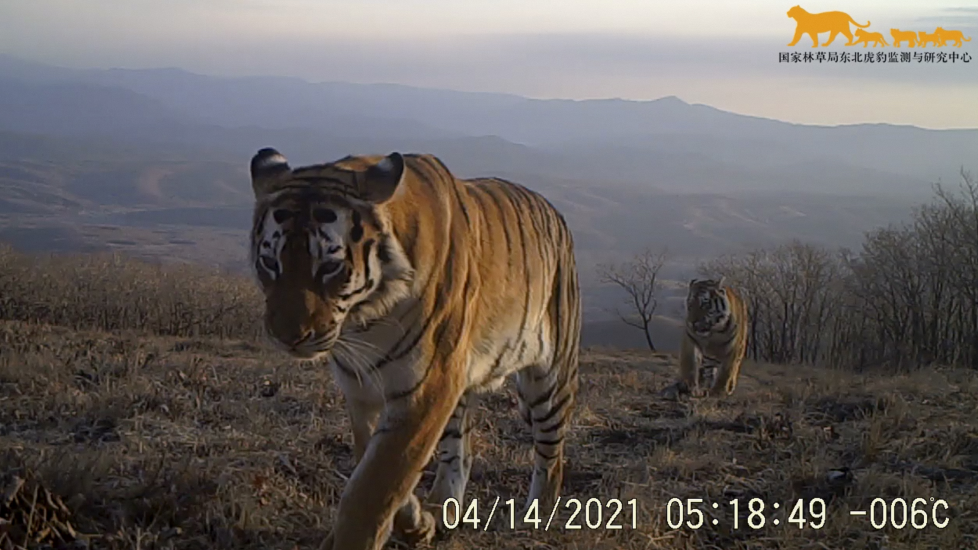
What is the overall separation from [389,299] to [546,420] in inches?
87.0

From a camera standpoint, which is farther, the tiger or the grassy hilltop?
the grassy hilltop

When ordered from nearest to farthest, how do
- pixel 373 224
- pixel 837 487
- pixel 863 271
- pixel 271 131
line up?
pixel 373 224 < pixel 837 487 < pixel 863 271 < pixel 271 131

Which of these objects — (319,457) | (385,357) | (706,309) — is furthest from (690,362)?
(385,357)

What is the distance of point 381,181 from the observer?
307cm

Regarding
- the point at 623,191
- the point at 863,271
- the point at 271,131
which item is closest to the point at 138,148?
the point at 271,131

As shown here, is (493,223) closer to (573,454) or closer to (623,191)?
(573,454)

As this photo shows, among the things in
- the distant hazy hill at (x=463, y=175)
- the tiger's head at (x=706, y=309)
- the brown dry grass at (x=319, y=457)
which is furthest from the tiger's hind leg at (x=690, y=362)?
the distant hazy hill at (x=463, y=175)

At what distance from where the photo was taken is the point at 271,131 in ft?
636

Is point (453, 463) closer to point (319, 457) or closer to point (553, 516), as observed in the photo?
point (553, 516)

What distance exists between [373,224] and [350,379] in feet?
2.79

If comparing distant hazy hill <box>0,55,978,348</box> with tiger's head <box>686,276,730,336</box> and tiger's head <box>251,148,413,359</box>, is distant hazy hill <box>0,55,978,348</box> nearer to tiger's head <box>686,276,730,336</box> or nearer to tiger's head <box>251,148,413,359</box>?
tiger's head <box>686,276,730,336</box>

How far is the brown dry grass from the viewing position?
3.66m

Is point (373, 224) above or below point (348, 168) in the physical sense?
below

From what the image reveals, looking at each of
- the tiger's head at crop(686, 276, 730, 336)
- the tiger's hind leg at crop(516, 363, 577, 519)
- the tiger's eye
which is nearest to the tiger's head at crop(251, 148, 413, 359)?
the tiger's eye
